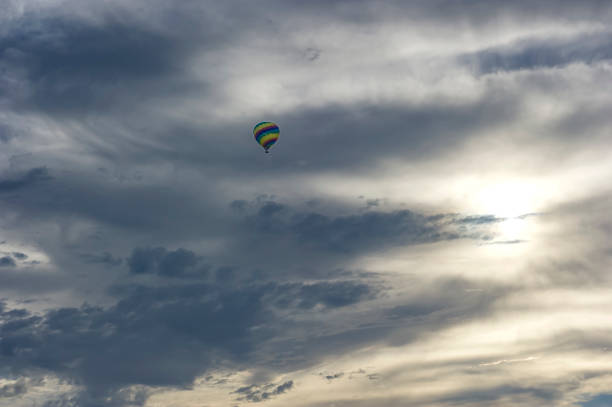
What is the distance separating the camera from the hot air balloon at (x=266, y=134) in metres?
172

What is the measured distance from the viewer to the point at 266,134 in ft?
563

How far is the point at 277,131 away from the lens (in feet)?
569

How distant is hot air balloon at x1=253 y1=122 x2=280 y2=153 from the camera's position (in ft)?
563
